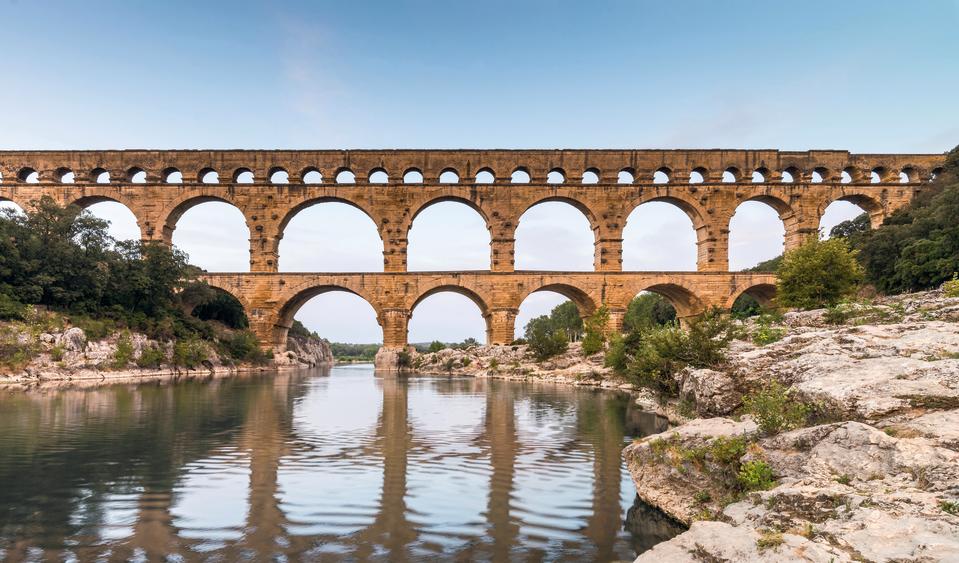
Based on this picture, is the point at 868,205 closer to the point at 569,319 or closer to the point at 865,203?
the point at 865,203

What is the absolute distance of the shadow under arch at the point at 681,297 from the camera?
34.5 m

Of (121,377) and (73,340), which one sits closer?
(73,340)

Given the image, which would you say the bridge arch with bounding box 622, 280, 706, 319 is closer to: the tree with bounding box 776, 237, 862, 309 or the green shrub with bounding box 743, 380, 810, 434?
the tree with bounding box 776, 237, 862, 309

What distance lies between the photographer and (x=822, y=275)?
23.1m

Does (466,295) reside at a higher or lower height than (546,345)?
higher

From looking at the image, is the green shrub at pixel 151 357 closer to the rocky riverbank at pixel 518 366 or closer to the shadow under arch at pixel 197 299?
the shadow under arch at pixel 197 299

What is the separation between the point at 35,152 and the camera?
35.1 metres

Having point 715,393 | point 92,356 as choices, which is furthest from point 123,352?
point 715,393

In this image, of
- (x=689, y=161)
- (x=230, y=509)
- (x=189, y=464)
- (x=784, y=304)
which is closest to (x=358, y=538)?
(x=230, y=509)

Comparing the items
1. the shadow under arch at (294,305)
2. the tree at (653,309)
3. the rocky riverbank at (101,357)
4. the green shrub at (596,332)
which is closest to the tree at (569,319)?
the tree at (653,309)

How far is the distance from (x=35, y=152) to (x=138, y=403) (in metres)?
30.3

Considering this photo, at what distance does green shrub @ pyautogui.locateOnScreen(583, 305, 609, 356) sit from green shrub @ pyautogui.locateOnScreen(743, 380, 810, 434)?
23.9m

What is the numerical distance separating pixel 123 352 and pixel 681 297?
3289 centimetres

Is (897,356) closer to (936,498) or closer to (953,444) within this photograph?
(953,444)
